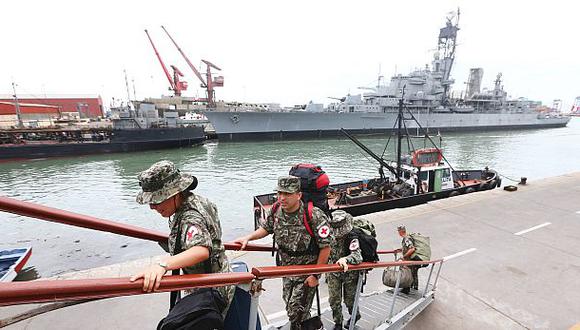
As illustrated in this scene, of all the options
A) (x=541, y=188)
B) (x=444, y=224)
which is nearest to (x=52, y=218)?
(x=444, y=224)

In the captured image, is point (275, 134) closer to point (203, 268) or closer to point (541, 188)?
point (541, 188)

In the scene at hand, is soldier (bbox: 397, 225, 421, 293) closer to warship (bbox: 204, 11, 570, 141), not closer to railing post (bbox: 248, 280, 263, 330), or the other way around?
railing post (bbox: 248, 280, 263, 330)

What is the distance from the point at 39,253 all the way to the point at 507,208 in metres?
15.3

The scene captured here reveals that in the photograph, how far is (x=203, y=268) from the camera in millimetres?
1728

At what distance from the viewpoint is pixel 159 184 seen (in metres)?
1.71

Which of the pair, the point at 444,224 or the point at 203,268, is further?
the point at 444,224

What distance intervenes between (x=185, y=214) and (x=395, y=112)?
49210 mm


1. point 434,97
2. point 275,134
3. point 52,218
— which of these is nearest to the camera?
point 52,218

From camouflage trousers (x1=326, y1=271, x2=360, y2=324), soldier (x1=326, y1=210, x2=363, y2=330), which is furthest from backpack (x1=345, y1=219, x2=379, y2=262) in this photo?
camouflage trousers (x1=326, y1=271, x2=360, y2=324)

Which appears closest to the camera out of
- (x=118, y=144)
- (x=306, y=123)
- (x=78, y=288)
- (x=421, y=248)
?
(x=78, y=288)

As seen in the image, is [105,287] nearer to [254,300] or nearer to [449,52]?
[254,300]

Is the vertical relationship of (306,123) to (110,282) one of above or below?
below

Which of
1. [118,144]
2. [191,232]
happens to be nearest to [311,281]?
[191,232]

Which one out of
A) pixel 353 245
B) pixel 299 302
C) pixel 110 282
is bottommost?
pixel 299 302
